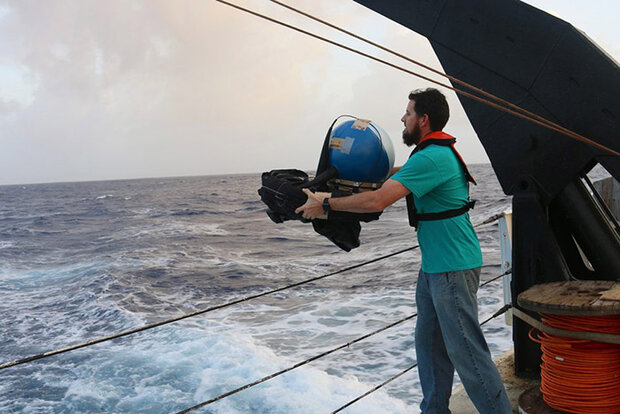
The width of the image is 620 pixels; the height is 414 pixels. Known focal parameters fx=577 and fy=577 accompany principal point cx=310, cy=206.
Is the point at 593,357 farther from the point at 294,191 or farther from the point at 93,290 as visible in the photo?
the point at 93,290

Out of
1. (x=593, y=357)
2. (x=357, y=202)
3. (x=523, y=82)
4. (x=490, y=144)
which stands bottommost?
(x=593, y=357)

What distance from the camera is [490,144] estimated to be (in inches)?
147

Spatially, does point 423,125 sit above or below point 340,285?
above

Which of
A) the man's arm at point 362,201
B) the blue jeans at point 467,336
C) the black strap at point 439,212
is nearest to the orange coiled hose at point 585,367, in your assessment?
the blue jeans at point 467,336

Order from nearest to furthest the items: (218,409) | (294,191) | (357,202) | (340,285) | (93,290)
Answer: (357,202)
(294,191)
(218,409)
(340,285)
(93,290)

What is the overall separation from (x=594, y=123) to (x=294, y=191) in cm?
176

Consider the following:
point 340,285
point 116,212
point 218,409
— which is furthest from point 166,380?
point 116,212

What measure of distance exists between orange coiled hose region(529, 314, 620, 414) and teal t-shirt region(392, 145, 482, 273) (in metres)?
0.66

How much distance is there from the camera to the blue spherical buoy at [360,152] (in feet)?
10.5

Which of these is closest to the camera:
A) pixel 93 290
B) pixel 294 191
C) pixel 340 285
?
pixel 294 191

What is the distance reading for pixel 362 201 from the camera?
288 centimetres

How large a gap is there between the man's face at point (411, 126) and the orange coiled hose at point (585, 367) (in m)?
1.23

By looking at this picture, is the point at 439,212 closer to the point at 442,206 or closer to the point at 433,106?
the point at 442,206

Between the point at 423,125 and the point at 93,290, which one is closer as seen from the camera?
the point at 423,125
